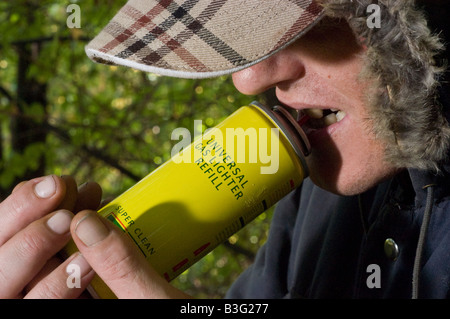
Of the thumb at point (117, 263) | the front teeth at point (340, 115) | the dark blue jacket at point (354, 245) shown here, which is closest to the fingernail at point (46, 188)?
the thumb at point (117, 263)

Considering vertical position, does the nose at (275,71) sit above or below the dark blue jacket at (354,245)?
above

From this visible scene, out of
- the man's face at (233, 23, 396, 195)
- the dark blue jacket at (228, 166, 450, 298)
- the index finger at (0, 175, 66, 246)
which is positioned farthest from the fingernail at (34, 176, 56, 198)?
the dark blue jacket at (228, 166, 450, 298)

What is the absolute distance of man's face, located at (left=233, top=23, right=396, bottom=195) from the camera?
77 cm

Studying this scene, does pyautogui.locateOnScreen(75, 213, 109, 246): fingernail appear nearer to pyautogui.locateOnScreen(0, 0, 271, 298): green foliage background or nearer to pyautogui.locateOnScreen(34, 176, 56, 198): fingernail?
pyautogui.locateOnScreen(34, 176, 56, 198): fingernail

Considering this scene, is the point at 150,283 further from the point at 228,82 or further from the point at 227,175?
the point at 228,82

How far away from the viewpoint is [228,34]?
69cm

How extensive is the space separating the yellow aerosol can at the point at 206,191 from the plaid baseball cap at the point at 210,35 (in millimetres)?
120

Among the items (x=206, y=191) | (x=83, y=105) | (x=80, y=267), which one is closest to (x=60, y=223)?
(x=80, y=267)

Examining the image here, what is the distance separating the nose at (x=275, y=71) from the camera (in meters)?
0.80

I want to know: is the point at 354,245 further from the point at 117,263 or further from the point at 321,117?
the point at 117,263

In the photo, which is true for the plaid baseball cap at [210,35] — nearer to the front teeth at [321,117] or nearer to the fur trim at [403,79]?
the fur trim at [403,79]

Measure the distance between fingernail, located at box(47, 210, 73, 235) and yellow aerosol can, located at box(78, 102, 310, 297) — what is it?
2.2 inches
